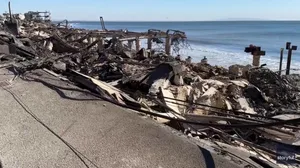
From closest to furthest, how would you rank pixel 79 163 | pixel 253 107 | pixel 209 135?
pixel 79 163, pixel 209 135, pixel 253 107

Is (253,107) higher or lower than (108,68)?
lower

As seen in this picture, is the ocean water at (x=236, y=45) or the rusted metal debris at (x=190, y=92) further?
the ocean water at (x=236, y=45)

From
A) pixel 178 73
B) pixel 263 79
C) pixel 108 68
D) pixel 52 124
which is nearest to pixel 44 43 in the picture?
pixel 108 68

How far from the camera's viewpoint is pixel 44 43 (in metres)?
15.3

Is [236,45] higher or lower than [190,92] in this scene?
lower

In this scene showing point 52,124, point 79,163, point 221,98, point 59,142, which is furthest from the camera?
point 221,98

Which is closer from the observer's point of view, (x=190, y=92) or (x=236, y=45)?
(x=190, y=92)

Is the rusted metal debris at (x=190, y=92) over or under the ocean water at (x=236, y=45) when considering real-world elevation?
over

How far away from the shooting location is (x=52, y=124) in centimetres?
454

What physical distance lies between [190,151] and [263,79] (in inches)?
360

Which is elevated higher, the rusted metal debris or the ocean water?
the rusted metal debris

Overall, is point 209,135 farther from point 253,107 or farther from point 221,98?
point 253,107

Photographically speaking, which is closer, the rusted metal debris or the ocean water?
the rusted metal debris

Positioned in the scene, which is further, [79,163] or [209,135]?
[209,135]
